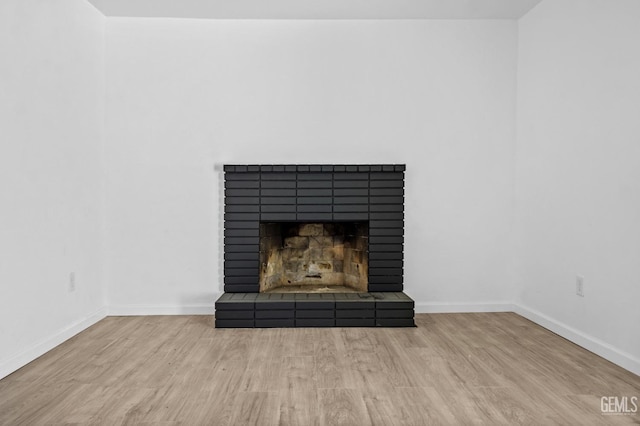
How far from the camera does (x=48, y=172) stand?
2.63 meters

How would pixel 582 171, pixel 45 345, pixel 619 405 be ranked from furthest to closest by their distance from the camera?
1. pixel 582 171
2. pixel 45 345
3. pixel 619 405

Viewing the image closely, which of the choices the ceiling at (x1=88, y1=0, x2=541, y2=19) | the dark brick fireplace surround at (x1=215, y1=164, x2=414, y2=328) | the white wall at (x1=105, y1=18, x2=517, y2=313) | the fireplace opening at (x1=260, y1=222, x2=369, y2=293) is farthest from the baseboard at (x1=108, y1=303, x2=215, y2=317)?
the ceiling at (x1=88, y1=0, x2=541, y2=19)

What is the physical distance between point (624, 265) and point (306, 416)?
79.6 inches

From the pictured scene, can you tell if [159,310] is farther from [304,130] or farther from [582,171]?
[582,171]

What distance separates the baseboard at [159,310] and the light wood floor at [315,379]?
32 cm

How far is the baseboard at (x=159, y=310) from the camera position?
11.1 feet

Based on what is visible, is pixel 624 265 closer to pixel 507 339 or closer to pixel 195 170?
pixel 507 339

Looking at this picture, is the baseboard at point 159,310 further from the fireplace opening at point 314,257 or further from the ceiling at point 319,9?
the ceiling at point 319,9

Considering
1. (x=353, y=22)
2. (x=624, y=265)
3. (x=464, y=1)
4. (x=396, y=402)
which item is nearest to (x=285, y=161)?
(x=353, y=22)

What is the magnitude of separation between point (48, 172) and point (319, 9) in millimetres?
2293

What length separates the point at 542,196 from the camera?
3.17 metres

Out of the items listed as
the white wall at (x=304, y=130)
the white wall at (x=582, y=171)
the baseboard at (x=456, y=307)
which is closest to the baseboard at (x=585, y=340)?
the white wall at (x=582, y=171)

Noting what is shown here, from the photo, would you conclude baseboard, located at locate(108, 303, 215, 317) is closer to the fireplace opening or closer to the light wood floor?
the light wood floor

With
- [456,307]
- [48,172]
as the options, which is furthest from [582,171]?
[48,172]
